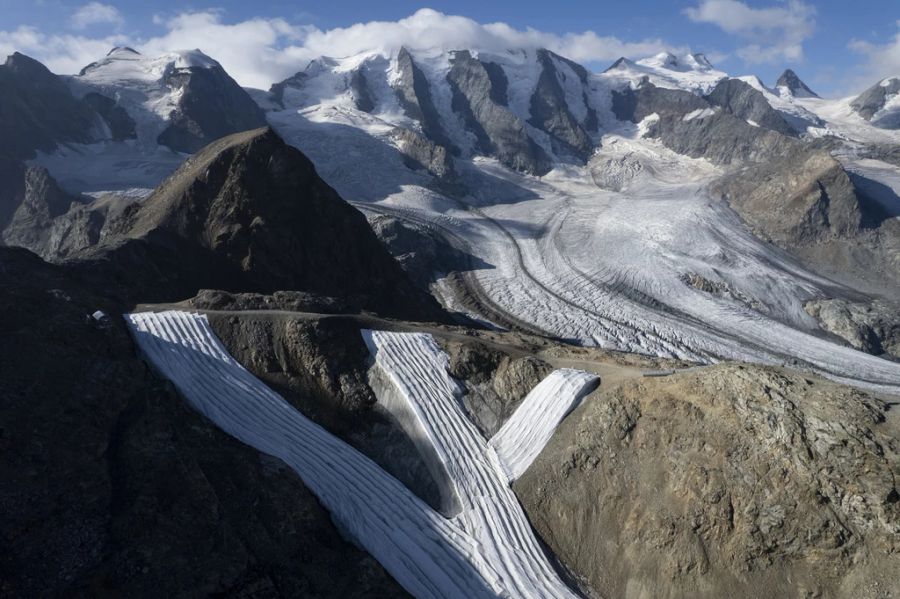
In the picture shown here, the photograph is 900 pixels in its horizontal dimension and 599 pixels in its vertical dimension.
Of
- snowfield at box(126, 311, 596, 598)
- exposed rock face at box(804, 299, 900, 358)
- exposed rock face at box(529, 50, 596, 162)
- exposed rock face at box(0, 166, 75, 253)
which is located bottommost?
exposed rock face at box(0, 166, 75, 253)

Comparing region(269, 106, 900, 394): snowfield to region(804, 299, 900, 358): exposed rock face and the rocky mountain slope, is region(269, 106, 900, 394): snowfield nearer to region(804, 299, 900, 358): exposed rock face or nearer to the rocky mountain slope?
region(804, 299, 900, 358): exposed rock face

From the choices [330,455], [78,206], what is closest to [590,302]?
[330,455]

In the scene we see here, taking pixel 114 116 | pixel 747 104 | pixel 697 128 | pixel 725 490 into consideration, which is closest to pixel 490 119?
pixel 697 128

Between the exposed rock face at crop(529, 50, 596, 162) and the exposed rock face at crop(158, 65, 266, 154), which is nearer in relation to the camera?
the exposed rock face at crop(158, 65, 266, 154)

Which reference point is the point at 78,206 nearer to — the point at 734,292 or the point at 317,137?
the point at 317,137

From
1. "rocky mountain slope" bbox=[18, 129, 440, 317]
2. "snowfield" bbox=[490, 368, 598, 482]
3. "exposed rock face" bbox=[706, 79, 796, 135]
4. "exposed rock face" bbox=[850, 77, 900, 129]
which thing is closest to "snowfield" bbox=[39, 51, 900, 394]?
"exposed rock face" bbox=[850, 77, 900, 129]

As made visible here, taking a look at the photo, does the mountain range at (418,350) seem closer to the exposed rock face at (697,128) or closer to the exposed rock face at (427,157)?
the exposed rock face at (427,157)
